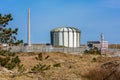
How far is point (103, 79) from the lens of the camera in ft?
45.2

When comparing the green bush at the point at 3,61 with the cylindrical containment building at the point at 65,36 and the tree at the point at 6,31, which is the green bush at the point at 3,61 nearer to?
the tree at the point at 6,31

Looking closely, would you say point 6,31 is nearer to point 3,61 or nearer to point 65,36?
point 3,61

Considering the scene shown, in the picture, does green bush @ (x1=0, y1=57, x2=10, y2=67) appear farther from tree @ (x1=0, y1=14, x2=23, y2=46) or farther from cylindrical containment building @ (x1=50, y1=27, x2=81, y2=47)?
cylindrical containment building @ (x1=50, y1=27, x2=81, y2=47)

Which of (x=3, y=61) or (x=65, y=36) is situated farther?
(x=65, y=36)

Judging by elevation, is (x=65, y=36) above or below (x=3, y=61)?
above

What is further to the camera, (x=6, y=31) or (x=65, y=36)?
(x=65, y=36)

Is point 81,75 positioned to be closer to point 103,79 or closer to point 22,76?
point 103,79

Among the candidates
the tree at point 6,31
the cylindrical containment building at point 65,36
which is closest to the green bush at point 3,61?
the tree at point 6,31

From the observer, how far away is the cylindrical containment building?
329 feet

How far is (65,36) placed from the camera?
100 m

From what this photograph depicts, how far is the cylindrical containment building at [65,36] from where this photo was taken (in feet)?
329

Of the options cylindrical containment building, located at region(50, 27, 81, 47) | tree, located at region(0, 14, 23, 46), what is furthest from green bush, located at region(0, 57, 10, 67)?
cylindrical containment building, located at region(50, 27, 81, 47)

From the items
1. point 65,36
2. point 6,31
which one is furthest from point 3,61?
point 65,36

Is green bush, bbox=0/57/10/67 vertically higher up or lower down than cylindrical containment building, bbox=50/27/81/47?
lower down
